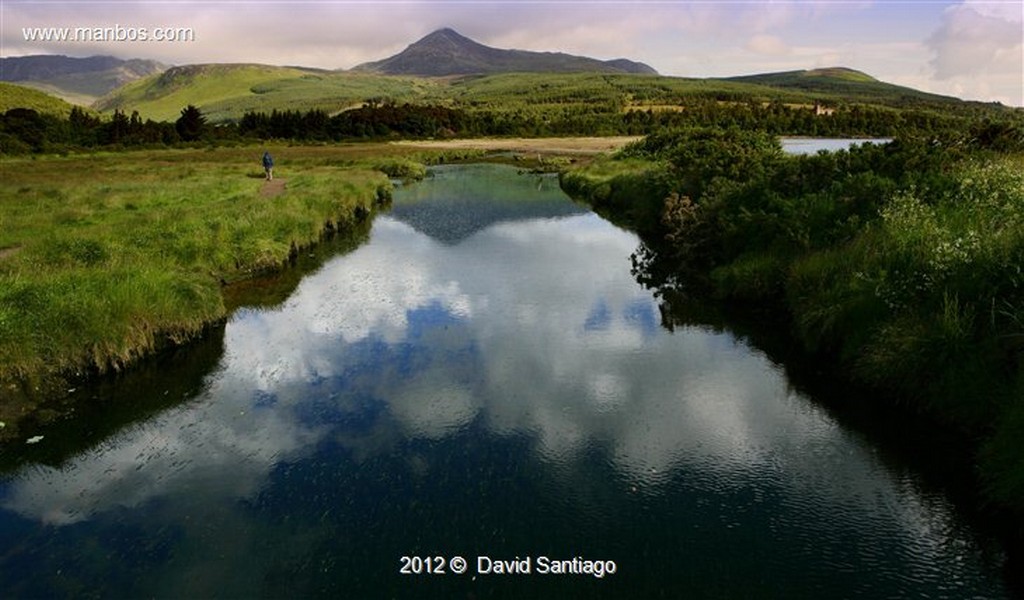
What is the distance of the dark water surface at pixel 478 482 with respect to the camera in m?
10.7

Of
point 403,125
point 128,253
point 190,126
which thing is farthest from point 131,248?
point 403,125

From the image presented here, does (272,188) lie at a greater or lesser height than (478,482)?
greater

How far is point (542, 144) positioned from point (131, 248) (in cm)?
9610

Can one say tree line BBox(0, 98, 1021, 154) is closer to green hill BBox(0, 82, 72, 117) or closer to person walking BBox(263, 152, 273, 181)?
green hill BBox(0, 82, 72, 117)

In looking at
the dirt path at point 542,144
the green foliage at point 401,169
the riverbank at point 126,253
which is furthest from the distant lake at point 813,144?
the riverbank at point 126,253

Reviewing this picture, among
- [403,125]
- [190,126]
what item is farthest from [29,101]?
[403,125]

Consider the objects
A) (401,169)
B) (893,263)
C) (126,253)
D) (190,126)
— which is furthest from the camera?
(190,126)

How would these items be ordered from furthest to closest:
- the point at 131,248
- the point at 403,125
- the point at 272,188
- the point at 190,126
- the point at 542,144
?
the point at 403,125, the point at 542,144, the point at 190,126, the point at 272,188, the point at 131,248

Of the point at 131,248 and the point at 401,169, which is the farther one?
the point at 401,169

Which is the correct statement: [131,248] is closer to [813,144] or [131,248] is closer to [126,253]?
[126,253]

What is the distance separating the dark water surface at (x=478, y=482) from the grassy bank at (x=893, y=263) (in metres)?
1.86

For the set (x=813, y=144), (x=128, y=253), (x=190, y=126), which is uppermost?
(x=813, y=144)

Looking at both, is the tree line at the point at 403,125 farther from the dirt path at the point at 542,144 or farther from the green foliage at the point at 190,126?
the dirt path at the point at 542,144

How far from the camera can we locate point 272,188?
47.8 meters
